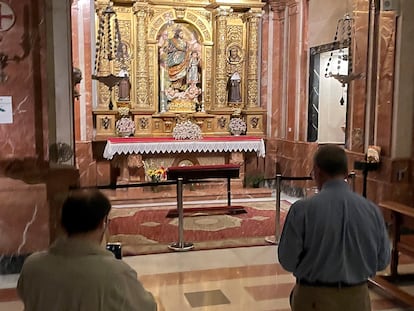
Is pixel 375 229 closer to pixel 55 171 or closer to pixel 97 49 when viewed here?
pixel 55 171

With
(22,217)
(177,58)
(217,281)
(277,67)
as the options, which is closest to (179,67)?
(177,58)

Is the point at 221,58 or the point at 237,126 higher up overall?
the point at 221,58

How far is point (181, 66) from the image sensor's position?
11094 millimetres

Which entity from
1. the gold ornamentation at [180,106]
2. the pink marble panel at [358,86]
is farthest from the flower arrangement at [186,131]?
the pink marble panel at [358,86]

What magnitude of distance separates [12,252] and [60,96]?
1704 mm

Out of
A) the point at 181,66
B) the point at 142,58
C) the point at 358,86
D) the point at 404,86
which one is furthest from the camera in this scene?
the point at 181,66

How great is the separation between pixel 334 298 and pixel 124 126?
8257 millimetres

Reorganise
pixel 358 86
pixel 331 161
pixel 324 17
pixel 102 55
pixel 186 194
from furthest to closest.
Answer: pixel 102 55 → pixel 186 194 → pixel 324 17 → pixel 358 86 → pixel 331 161

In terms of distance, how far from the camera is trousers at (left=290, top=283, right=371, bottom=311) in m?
2.55

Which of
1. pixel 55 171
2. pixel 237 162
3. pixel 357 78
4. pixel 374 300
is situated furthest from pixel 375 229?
pixel 237 162

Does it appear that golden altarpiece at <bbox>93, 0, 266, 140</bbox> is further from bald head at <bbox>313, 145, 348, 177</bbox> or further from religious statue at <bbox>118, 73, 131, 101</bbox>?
Result: bald head at <bbox>313, 145, 348, 177</bbox>

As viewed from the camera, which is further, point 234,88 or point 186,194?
point 234,88

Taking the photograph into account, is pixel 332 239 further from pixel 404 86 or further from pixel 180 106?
pixel 180 106

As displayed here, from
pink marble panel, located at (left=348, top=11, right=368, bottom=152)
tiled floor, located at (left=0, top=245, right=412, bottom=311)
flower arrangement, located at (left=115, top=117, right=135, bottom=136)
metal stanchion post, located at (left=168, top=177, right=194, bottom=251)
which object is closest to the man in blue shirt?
tiled floor, located at (left=0, top=245, right=412, bottom=311)
